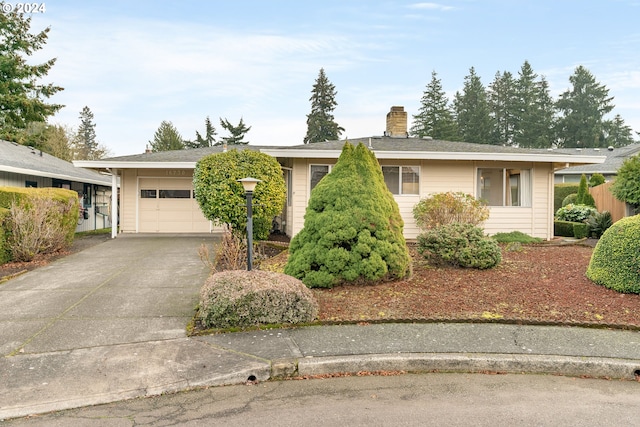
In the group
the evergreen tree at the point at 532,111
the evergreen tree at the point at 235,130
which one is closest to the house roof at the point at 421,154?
the evergreen tree at the point at 235,130

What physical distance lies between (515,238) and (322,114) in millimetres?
35145

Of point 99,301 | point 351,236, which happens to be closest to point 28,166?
point 99,301

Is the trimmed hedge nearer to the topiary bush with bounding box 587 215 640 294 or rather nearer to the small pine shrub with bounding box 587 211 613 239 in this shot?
the small pine shrub with bounding box 587 211 613 239

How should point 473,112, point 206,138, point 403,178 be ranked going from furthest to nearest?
point 473,112 → point 206,138 → point 403,178

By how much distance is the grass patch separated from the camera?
12.2m

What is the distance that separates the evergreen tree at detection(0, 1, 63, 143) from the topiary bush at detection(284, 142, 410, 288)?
816 inches

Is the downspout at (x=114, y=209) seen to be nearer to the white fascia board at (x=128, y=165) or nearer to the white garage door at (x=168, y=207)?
the white fascia board at (x=128, y=165)

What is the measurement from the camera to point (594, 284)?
263 inches

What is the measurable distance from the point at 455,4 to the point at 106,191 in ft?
61.3

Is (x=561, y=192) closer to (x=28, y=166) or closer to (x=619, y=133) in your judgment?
(x=28, y=166)

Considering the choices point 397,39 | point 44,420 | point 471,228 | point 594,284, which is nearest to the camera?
point 44,420

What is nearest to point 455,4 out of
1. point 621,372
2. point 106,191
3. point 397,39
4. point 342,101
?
point 397,39

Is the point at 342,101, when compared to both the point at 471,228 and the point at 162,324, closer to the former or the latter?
the point at 471,228

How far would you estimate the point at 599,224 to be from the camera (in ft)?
43.1
